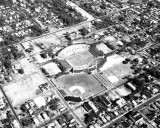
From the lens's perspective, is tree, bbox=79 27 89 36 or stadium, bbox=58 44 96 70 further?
tree, bbox=79 27 89 36

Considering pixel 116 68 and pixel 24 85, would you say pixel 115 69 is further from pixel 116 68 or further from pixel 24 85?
pixel 24 85

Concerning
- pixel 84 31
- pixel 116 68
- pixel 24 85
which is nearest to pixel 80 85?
pixel 116 68

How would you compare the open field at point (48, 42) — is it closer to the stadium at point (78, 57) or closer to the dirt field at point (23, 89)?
the stadium at point (78, 57)

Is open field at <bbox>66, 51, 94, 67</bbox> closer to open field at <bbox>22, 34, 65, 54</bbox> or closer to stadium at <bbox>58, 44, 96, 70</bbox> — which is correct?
stadium at <bbox>58, 44, 96, 70</bbox>

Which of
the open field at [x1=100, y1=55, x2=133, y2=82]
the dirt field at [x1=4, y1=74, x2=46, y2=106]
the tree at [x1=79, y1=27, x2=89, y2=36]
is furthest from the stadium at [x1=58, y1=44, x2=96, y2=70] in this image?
the dirt field at [x1=4, y1=74, x2=46, y2=106]

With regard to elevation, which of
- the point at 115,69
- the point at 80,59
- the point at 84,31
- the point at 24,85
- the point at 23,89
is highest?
the point at 84,31

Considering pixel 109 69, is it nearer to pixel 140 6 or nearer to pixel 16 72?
pixel 16 72
